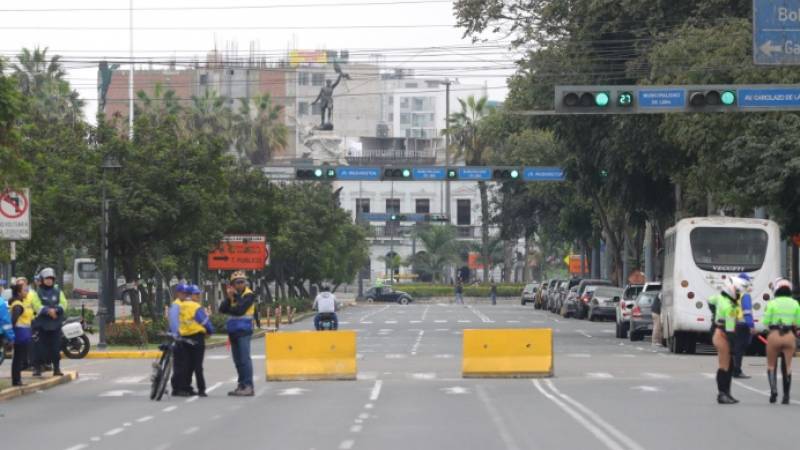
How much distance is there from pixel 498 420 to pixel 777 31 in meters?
13.2

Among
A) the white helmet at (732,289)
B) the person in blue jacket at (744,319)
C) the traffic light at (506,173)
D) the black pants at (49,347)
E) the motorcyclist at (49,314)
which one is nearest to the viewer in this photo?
the white helmet at (732,289)

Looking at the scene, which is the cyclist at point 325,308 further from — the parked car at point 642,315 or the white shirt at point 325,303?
the parked car at point 642,315

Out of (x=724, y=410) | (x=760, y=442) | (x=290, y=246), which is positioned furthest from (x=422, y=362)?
(x=290, y=246)

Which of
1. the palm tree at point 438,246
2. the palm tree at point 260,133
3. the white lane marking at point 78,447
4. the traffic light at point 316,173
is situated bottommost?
the white lane marking at point 78,447

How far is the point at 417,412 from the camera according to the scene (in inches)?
838

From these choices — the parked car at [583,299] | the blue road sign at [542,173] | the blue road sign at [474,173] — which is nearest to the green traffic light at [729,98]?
the blue road sign at [474,173]

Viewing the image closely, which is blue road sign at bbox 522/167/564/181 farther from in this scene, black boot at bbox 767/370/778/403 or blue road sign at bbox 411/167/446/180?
black boot at bbox 767/370/778/403

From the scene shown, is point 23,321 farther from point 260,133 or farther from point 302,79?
point 302,79

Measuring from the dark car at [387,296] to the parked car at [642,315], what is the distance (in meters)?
64.1

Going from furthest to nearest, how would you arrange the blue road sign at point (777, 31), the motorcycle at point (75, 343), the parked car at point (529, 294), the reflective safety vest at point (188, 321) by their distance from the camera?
the parked car at point (529, 294)
the motorcycle at point (75, 343)
the blue road sign at point (777, 31)
the reflective safety vest at point (188, 321)

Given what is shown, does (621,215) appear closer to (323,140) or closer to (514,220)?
(514,220)

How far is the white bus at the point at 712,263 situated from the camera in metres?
38.8

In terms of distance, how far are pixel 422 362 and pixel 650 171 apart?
68.2ft

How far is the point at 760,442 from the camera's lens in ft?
55.6
